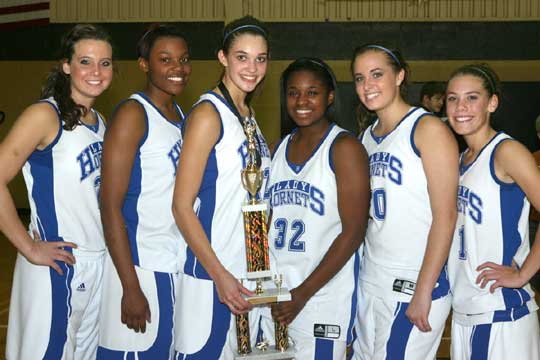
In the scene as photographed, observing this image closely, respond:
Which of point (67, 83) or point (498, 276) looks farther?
point (67, 83)

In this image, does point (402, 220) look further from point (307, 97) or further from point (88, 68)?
point (88, 68)

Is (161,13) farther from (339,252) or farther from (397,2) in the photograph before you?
(339,252)

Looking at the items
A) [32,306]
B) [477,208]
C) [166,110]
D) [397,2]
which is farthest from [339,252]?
[397,2]

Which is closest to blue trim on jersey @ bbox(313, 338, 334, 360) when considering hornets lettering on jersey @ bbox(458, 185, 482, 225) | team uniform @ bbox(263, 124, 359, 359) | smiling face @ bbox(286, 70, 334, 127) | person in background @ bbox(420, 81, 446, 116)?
team uniform @ bbox(263, 124, 359, 359)

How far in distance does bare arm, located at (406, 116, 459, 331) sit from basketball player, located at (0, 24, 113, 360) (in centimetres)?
142

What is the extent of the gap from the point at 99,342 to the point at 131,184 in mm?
722

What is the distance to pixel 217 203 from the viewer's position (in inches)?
117

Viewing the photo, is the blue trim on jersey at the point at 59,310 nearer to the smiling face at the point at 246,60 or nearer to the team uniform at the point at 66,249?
the team uniform at the point at 66,249

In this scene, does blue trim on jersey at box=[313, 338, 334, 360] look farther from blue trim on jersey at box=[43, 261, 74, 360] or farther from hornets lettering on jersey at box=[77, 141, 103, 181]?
hornets lettering on jersey at box=[77, 141, 103, 181]

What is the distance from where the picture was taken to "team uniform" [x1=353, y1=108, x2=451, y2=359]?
3.04m

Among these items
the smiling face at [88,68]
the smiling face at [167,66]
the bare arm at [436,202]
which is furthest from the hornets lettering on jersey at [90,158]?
the bare arm at [436,202]

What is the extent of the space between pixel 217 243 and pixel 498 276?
3.90ft

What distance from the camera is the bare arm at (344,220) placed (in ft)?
9.96

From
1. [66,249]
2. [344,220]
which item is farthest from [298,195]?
[66,249]
